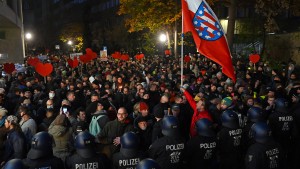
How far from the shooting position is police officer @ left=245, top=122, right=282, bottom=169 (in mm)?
5105

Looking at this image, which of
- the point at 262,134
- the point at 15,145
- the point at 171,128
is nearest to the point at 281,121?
the point at 262,134

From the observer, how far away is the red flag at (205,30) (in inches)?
364

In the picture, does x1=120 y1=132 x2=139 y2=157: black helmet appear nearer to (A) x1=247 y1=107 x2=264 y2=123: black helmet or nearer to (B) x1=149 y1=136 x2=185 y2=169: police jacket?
(B) x1=149 y1=136 x2=185 y2=169: police jacket

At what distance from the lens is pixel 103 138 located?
6.79 metres

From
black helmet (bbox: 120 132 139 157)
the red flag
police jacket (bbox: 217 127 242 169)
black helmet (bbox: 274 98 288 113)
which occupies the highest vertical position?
the red flag

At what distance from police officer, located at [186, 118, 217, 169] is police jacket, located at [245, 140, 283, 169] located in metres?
0.65

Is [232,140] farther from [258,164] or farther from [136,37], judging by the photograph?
[136,37]

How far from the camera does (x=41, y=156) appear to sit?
453 cm

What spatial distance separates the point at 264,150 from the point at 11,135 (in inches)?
163

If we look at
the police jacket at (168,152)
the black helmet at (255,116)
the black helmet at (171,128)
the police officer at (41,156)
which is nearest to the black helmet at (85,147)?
the police officer at (41,156)

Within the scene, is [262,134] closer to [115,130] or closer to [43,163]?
[115,130]

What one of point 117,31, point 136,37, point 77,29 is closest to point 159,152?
point 136,37

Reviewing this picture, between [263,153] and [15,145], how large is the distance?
13.1 feet

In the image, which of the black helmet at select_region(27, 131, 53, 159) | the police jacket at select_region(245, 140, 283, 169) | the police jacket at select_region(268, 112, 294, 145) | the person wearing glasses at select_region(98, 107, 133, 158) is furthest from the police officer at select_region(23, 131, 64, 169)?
the police jacket at select_region(268, 112, 294, 145)
